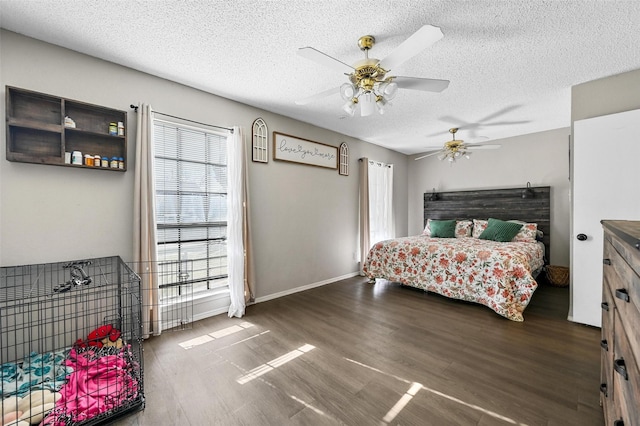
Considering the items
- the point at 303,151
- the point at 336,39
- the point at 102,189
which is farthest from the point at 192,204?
the point at 336,39

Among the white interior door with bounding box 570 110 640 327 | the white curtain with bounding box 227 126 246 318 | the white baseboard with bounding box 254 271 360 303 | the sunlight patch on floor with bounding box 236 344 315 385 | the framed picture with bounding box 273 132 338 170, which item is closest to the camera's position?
the sunlight patch on floor with bounding box 236 344 315 385

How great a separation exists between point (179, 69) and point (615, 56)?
12.6ft

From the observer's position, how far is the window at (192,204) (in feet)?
9.14

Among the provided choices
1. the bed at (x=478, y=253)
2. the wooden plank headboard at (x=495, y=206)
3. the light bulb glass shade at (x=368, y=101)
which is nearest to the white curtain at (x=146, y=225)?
the light bulb glass shade at (x=368, y=101)

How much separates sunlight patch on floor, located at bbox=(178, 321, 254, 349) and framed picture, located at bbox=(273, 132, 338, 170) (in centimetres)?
213

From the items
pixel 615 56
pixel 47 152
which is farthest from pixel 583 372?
pixel 47 152

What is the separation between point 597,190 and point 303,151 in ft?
10.9

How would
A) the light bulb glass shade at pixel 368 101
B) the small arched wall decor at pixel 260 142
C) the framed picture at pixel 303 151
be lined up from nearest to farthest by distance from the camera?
the light bulb glass shade at pixel 368 101 < the small arched wall decor at pixel 260 142 < the framed picture at pixel 303 151

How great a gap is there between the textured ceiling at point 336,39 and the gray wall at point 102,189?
15 cm

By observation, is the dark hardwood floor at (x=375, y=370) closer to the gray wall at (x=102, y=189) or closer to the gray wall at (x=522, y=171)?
the gray wall at (x=102, y=189)

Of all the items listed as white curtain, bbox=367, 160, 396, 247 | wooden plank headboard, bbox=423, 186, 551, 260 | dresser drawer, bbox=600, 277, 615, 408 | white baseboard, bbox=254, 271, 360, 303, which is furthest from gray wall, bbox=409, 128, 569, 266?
dresser drawer, bbox=600, 277, 615, 408

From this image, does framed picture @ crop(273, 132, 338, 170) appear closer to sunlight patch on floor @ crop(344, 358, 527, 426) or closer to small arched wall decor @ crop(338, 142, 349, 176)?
small arched wall decor @ crop(338, 142, 349, 176)

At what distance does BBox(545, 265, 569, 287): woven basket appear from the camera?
4023 millimetres

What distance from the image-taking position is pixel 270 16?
71.7 inches
